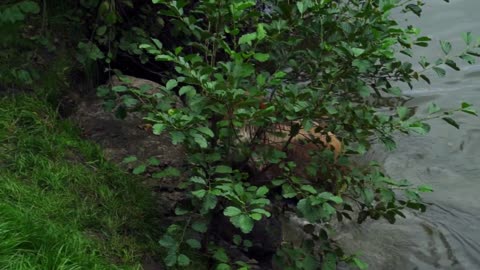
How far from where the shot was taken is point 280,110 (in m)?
3.18

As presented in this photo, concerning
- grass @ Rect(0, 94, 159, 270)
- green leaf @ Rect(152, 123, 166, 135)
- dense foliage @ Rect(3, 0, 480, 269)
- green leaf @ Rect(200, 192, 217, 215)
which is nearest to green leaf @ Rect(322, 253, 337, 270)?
Result: dense foliage @ Rect(3, 0, 480, 269)

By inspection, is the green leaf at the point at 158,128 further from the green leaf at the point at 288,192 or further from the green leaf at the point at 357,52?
the green leaf at the point at 357,52

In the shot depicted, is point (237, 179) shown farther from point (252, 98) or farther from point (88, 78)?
point (88, 78)

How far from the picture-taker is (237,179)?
3135mm

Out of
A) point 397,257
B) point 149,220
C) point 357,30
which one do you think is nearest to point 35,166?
point 149,220

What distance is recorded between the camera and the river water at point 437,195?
4.41 meters

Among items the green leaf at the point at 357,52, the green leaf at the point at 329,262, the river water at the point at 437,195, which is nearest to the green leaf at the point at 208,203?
the green leaf at the point at 329,262

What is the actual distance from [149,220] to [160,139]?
0.94m

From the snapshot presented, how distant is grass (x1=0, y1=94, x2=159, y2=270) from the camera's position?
283 cm

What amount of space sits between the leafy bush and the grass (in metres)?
0.37

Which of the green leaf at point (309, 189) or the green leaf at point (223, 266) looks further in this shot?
the green leaf at point (223, 266)

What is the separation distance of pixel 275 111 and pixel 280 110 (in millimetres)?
28

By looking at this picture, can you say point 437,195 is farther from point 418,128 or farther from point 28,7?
point 28,7

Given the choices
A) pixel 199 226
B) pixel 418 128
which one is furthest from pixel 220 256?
pixel 418 128
